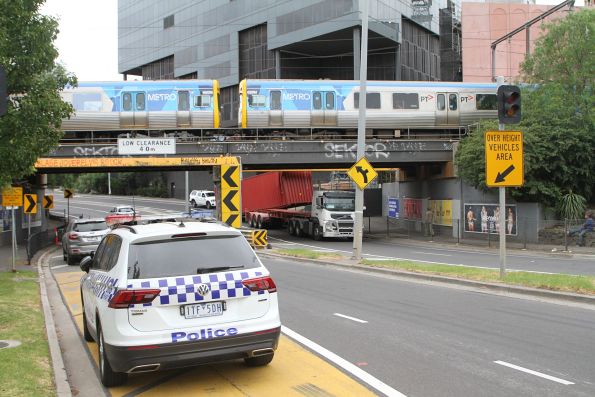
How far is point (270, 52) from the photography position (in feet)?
195

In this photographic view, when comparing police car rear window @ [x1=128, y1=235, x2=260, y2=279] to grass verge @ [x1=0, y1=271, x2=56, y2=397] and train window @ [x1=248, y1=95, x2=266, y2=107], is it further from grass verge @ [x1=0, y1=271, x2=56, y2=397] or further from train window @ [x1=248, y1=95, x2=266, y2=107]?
train window @ [x1=248, y1=95, x2=266, y2=107]

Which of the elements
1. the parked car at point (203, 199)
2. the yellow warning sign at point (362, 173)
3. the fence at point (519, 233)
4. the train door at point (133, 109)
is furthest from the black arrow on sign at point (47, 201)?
the yellow warning sign at point (362, 173)

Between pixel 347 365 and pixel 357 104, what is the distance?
86.2 feet

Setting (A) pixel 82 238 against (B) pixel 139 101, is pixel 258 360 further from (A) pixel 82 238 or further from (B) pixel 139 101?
(B) pixel 139 101

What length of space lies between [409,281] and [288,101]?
1795cm

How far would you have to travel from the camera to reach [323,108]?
3178 centimetres

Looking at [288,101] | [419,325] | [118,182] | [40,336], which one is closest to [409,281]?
[419,325]

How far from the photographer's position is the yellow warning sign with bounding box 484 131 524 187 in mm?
13273

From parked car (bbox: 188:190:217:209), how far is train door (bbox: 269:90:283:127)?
2956 cm

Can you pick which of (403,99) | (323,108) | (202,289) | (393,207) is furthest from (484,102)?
(202,289)

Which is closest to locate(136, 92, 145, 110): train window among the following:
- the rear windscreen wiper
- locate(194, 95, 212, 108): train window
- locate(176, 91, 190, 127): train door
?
locate(176, 91, 190, 127): train door

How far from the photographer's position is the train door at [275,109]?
31.2 m

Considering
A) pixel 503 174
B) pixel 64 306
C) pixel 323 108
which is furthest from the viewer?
pixel 323 108

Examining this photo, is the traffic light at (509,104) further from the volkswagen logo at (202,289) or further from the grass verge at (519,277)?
the volkswagen logo at (202,289)
